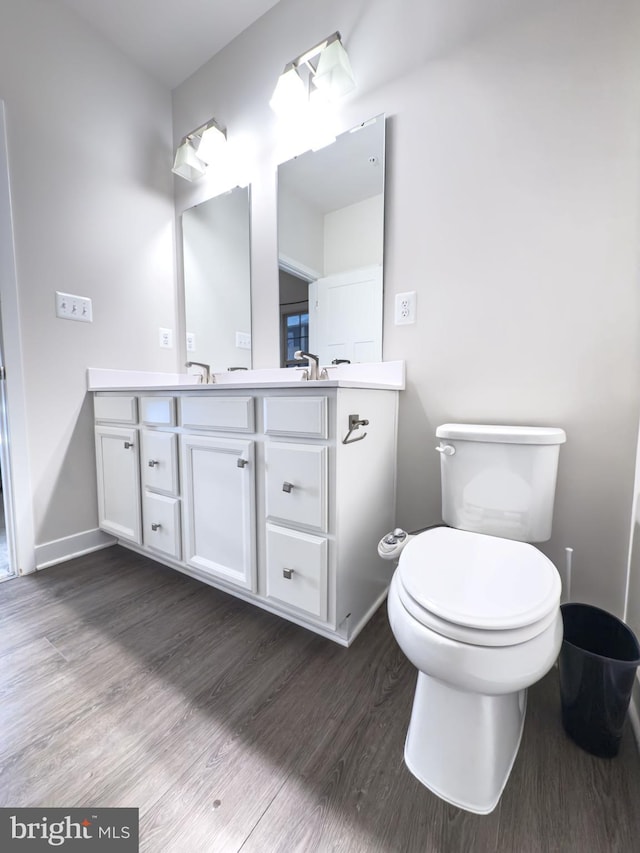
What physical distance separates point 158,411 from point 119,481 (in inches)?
19.0

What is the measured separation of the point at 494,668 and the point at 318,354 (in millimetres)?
1271

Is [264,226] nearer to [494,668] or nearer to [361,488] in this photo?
[361,488]

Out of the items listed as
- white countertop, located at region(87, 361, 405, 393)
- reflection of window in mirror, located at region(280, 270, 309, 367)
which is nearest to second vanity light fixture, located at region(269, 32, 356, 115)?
reflection of window in mirror, located at region(280, 270, 309, 367)

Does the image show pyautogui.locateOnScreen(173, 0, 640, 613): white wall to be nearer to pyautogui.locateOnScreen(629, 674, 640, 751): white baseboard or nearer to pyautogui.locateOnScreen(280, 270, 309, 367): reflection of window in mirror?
pyautogui.locateOnScreen(629, 674, 640, 751): white baseboard

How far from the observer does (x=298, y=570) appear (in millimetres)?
1104

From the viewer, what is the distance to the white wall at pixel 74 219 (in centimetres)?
153

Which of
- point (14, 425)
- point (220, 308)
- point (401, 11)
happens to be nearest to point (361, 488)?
point (220, 308)

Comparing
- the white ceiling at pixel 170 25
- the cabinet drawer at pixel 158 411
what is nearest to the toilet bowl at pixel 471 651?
the cabinet drawer at pixel 158 411

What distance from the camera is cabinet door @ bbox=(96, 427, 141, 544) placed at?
1585mm

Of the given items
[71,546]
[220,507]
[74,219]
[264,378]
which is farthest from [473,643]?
[74,219]

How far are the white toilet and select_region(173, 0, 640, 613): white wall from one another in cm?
26

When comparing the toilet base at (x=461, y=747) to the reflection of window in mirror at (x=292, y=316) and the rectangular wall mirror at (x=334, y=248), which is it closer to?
the rectangular wall mirror at (x=334, y=248)

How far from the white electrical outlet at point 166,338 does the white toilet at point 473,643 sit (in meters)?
1.82

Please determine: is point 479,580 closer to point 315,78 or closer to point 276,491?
point 276,491
